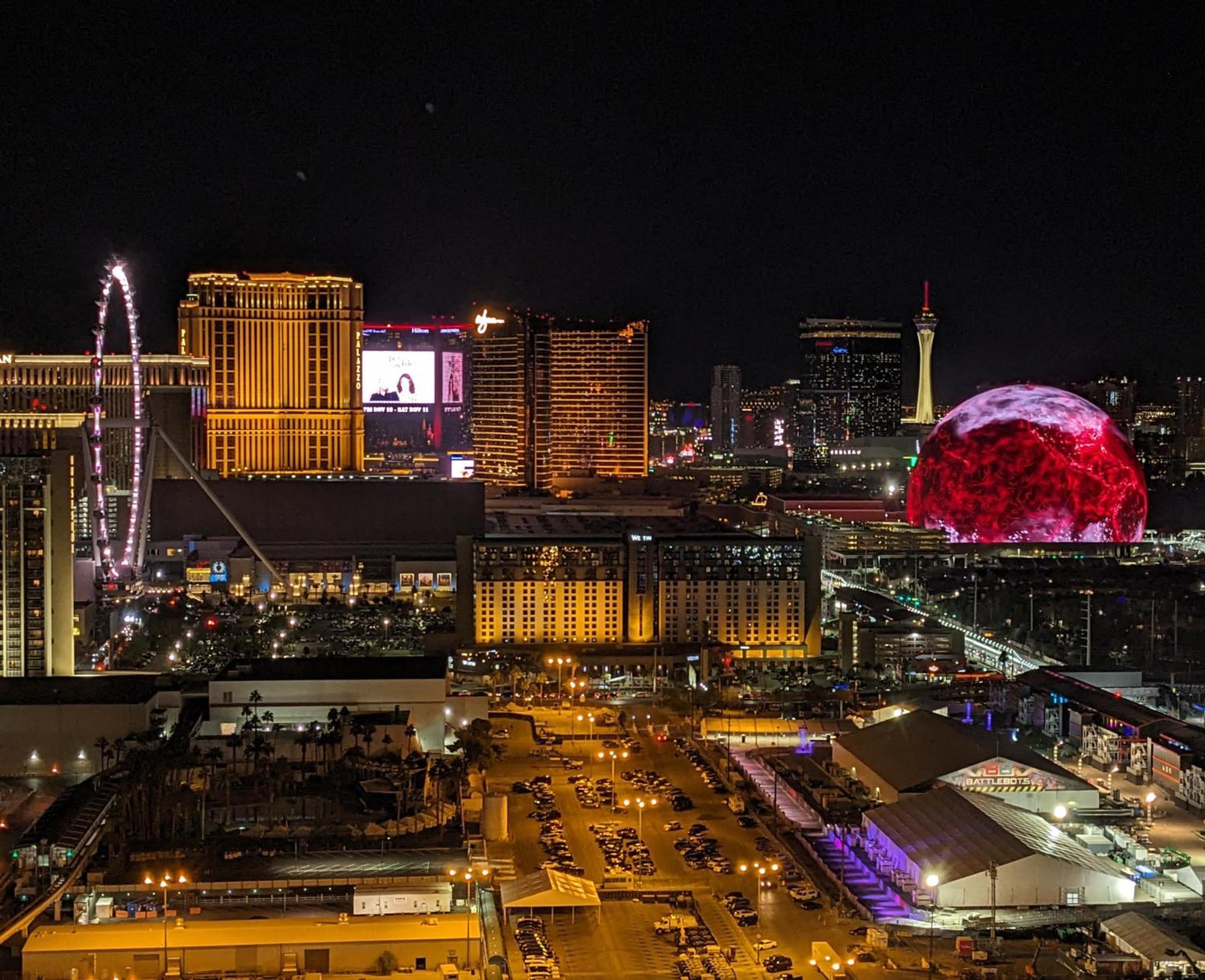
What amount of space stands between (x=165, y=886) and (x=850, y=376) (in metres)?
69.0

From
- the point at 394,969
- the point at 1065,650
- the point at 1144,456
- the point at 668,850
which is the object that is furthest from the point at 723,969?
the point at 1144,456

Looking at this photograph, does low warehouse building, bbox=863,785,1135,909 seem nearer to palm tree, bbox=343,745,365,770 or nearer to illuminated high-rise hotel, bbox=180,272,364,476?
palm tree, bbox=343,745,365,770

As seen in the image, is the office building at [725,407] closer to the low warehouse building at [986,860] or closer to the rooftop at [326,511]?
the rooftop at [326,511]

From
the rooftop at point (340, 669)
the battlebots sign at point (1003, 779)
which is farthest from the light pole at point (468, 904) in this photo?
the rooftop at point (340, 669)

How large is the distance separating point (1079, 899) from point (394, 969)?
6.01 metres

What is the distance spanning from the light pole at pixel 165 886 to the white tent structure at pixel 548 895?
2.73m

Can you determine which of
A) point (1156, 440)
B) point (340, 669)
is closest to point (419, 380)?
point (1156, 440)

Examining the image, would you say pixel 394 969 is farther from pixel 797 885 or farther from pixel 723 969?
pixel 797 885

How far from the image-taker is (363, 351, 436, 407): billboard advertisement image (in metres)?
52.7

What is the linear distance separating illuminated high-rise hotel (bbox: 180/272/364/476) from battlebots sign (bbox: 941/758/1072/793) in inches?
1179

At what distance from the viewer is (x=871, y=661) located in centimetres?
2838

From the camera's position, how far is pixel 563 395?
2191 inches

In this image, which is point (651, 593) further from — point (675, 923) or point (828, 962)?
point (828, 962)

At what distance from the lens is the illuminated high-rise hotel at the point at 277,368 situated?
47.5m
